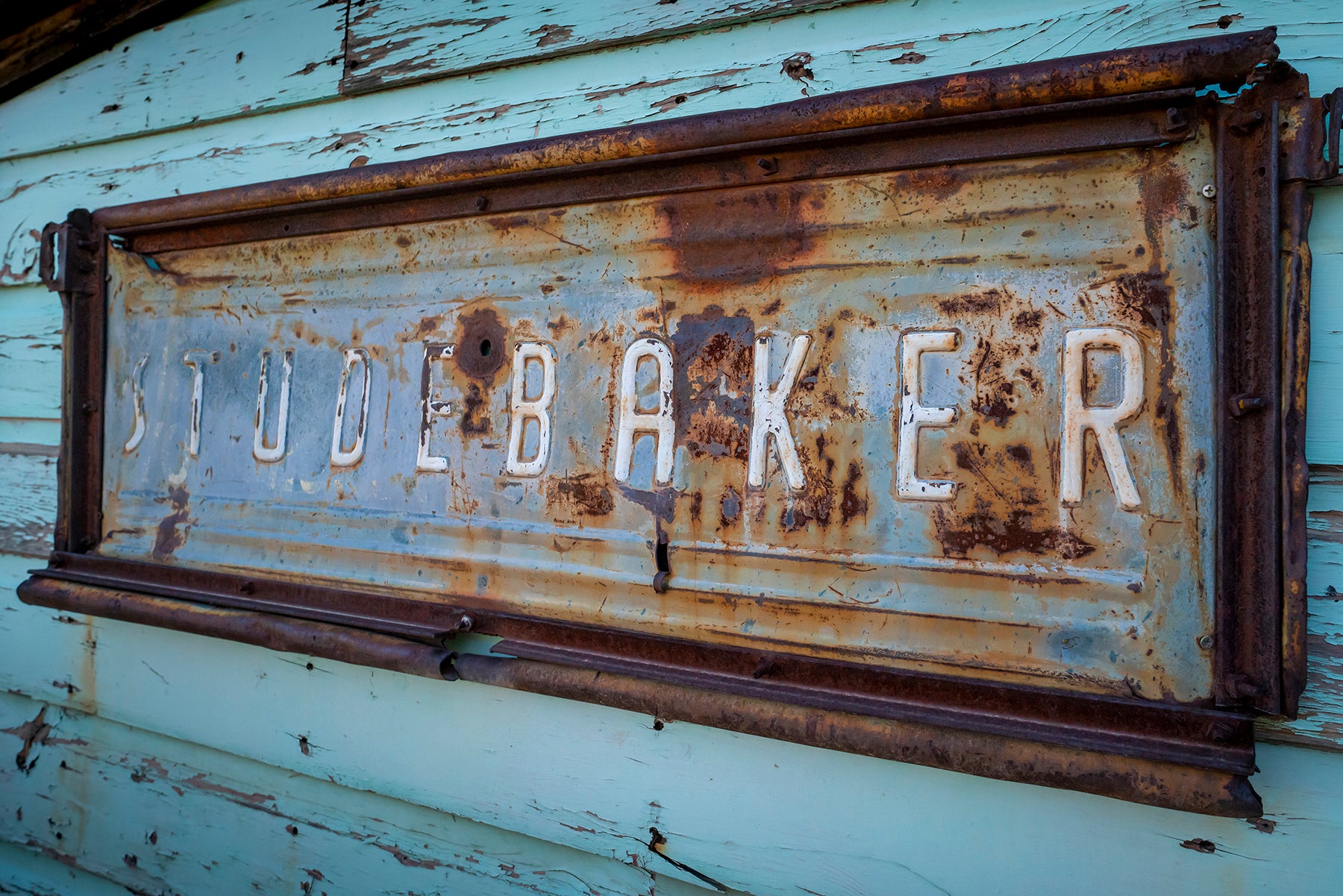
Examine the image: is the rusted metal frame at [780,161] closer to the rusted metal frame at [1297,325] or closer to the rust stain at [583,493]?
the rusted metal frame at [1297,325]

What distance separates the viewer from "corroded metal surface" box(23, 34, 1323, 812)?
28.7 inches

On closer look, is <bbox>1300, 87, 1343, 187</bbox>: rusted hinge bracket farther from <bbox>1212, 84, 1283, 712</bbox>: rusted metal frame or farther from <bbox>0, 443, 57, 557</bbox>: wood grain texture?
<bbox>0, 443, 57, 557</bbox>: wood grain texture

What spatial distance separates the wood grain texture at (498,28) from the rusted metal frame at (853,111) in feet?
0.56

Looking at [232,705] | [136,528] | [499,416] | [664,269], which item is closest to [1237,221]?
[664,269]

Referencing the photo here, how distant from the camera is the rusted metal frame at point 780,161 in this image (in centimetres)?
77

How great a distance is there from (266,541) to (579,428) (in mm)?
675

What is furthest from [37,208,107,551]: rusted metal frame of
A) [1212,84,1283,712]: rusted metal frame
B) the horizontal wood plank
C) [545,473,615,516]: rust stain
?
[1212,84,1283,712]: rusted metal frame

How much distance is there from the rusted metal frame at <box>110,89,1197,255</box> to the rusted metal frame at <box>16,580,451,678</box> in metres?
0.66

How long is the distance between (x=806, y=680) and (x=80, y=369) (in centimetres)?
158

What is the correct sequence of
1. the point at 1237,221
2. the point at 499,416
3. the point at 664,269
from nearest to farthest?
the point at 1237,221
the point at 664,269
the point at 499,416

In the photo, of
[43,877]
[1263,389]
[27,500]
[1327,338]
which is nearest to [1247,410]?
[1263,389]

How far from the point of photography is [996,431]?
0.83 m

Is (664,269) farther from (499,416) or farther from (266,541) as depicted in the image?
(266,541)

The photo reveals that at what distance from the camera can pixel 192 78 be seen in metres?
1.50
